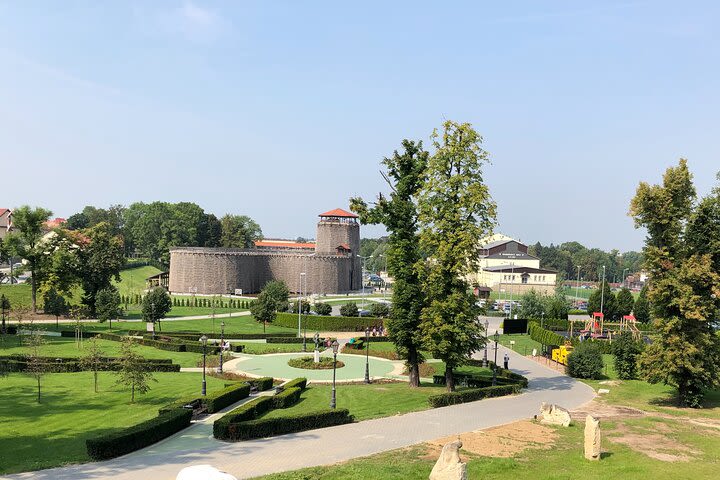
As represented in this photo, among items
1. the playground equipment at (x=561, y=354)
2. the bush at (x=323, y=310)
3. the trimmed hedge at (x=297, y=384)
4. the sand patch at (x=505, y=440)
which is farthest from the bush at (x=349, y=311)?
the sand patch at (x=505, y=440)

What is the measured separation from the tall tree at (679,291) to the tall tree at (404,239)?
11888 mm

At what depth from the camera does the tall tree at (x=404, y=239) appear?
32062 millimetres

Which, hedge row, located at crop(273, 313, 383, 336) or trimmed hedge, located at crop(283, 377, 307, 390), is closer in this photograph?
trimmed hedge, located at crop(283, 377, 307, 390)

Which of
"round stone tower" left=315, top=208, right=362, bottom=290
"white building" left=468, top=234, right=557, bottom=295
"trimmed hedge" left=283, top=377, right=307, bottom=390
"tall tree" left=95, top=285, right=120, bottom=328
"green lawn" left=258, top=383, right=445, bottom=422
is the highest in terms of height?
"round stone tower" left=315, top=208, right=362, bottom=290

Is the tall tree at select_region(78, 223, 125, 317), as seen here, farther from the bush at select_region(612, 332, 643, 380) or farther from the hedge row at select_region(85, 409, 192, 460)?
the bush at select_region(612, 332, 643, 380)

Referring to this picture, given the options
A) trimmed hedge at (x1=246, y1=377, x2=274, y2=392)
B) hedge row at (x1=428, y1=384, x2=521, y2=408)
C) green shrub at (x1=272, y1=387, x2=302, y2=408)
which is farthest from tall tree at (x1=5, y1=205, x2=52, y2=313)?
hedge row at (x1=428, y1=384, x2=521, y2=408)

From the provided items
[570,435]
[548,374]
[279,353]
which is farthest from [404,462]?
[279,353]

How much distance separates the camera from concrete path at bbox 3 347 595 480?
17.2 meters

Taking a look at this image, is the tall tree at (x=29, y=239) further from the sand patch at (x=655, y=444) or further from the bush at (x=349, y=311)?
the sand patch at (x=655, y=444)

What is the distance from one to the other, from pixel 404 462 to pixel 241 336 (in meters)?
38.9

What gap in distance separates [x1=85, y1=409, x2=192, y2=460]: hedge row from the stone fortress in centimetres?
6661

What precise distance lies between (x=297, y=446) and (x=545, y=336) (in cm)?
4130

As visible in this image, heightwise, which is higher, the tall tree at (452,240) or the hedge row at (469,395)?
the tall tree at (452,240)

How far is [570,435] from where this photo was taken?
22234 mm
